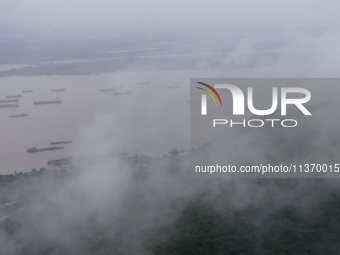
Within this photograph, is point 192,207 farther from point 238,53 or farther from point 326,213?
point 238,53

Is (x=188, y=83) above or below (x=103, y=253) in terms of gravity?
above

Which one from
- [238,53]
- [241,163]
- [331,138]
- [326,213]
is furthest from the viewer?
[238,53]

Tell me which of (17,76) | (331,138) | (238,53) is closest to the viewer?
(331,138)

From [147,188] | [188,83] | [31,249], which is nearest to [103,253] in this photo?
[31,249]

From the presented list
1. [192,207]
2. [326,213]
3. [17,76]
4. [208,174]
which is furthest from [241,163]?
[17,76]

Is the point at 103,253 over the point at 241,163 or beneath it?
beneath

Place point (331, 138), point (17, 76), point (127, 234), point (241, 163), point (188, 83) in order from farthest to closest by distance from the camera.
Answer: point (17, 76) < point (188, 83) < point (241, 163) < point (331, 138) < point (127, 234)

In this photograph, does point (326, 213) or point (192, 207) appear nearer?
point (326, 213)

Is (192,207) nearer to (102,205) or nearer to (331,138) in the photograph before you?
(102,205)

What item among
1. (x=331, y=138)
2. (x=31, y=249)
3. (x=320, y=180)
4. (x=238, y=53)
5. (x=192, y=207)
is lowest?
(x=31, y=249)
